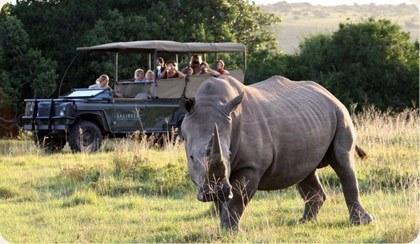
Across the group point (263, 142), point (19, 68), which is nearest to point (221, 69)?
point (263, 142)

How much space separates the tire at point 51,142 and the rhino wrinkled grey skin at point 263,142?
9160 millimetres

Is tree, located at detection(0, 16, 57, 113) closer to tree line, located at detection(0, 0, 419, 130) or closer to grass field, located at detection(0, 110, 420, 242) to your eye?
tree line, located at detection(0, 0, 419, 130)

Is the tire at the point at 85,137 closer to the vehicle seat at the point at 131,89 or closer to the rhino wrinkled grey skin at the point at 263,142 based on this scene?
the vehicle seat at the point at 131,89

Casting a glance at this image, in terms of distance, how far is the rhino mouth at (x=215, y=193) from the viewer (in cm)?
673

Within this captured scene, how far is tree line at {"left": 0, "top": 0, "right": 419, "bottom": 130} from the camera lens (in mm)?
27469

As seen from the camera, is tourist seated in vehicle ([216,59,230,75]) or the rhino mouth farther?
tourist seated in vehicle ([216,59,230,75])

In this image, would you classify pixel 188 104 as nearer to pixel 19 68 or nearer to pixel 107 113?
pixel 107 113

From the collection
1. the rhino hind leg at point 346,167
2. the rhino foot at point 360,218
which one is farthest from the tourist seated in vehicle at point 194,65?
the rhino foot at point 360,218

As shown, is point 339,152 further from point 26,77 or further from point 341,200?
point 26,77

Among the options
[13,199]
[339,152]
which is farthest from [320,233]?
[13,199]

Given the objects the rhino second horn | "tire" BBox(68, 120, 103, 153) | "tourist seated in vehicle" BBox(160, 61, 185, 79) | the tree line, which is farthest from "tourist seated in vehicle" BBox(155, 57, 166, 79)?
the rhino second horn

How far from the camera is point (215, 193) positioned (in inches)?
267

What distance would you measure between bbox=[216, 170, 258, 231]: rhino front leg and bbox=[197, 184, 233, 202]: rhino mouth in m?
0.46

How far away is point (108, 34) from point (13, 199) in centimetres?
1982
